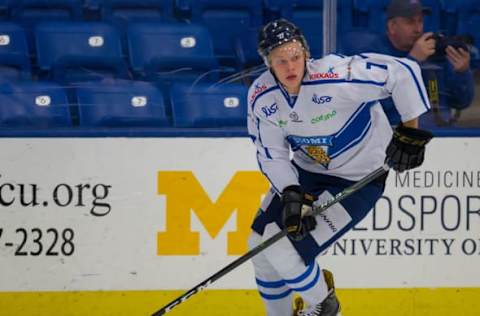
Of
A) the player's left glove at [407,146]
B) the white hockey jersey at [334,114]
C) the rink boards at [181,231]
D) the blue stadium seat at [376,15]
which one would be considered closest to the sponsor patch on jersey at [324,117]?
the white hockey jersey at [334,114]

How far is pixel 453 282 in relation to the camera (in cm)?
494

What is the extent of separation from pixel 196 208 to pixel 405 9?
45.1 inches

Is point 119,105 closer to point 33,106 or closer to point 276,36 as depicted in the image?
point 33,106

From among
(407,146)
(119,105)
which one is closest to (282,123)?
(407,146)

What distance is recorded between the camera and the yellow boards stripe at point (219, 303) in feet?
15.8

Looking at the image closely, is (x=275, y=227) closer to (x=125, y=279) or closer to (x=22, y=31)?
(x=125, y=279)

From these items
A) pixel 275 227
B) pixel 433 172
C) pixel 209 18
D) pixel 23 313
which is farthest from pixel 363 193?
pixel 23 313

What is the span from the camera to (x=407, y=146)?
4020mm

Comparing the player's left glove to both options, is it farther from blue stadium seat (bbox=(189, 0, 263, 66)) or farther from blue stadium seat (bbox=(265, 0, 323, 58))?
blue stadium seat (bbox=(189, 0, 263, 66))

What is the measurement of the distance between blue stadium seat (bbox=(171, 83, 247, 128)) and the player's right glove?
78cm

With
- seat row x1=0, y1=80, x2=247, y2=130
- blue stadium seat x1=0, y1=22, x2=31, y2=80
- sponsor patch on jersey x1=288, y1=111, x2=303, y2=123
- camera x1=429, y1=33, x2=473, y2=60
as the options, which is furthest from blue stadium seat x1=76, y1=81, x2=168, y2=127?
camera x1=429, y1=33, x2=473, y2=60

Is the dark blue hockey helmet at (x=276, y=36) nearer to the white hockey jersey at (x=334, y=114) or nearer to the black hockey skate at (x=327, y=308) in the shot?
the white hockey jersey at (x=334, y=114)

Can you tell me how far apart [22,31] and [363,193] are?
151 cm

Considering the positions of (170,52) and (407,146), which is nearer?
(407,146)
